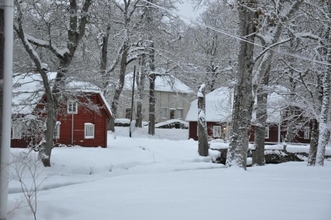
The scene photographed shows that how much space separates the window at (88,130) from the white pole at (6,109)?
69.1ft

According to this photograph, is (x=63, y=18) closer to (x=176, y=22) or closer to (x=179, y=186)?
(x=179, y=186)

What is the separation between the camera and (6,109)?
588 cm

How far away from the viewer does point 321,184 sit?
9680 mm

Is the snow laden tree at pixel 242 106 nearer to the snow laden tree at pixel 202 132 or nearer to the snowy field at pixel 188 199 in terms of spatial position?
the snowy field at pixel 188 199

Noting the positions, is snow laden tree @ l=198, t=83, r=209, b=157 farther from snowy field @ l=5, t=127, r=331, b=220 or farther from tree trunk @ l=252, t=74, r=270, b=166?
snowy field @ l=5, t=127, r=331, b=220

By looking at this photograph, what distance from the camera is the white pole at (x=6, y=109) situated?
576 cm

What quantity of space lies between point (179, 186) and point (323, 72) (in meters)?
11.5

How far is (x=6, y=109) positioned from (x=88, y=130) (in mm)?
21380

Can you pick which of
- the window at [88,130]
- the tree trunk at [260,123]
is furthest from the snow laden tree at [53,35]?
the tree trunk at [260,123]

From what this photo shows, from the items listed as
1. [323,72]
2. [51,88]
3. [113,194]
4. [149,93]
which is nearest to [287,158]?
[323,72]

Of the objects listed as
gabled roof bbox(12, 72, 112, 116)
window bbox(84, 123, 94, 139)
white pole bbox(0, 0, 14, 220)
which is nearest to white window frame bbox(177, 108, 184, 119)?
window bbox(84, 123, 94, 139)

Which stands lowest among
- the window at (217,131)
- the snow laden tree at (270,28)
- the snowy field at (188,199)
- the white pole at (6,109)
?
the snowy field at (188,199)

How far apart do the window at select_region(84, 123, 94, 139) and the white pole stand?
21.1 meters

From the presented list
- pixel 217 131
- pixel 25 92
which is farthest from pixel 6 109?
pixel 217 131
